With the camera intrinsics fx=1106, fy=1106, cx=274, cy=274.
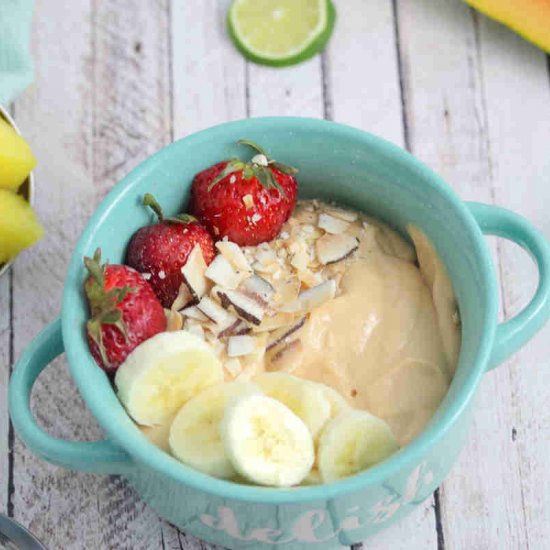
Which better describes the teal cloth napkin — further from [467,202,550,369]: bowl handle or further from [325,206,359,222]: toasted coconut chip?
[467,202,550,369]: bowl handle

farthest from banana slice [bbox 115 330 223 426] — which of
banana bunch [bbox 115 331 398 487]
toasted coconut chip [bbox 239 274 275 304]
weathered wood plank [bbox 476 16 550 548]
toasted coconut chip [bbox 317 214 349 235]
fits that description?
weathered wood plank [bbox 476 16 550 548]

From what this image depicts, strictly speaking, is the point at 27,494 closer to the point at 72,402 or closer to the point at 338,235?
the point at 72,402

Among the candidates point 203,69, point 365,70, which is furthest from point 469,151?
point 203,69

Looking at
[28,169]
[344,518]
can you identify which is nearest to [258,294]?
[344,518]

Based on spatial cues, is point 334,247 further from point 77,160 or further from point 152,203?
point 77,160

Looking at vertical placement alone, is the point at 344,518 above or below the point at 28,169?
below

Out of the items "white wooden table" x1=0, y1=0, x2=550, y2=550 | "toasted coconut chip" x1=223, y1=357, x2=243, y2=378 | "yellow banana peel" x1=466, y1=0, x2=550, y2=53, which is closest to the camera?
"toasted coconut chip" x1=223, y1=357, x2=243, y2=378
